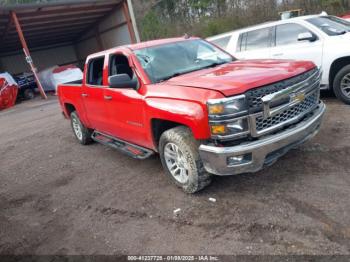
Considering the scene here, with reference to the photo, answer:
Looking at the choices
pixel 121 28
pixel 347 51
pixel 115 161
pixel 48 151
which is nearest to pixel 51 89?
→ pixel 121 28

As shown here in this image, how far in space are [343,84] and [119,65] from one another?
4.17m

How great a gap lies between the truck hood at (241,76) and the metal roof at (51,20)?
15.1 meters

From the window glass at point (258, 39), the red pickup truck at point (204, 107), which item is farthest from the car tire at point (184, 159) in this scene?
the window glass at point (258, 39)

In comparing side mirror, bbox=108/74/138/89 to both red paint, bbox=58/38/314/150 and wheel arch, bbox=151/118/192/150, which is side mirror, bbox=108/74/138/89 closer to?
red paint, bbox=58/38/314/150

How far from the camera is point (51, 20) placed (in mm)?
19859

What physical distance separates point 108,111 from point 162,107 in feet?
5.42

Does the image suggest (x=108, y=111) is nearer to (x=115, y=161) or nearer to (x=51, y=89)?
(x=115, y=161)

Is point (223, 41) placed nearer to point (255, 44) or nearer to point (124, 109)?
point (255, 44)

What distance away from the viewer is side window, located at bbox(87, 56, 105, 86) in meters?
5.86

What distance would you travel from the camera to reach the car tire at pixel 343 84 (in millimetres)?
6328

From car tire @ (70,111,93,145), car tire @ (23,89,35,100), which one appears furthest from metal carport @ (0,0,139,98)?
car tire @ (70,111,93,145)

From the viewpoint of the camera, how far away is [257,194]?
3.94 metres

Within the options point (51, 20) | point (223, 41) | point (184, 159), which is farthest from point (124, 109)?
point (51, 20)

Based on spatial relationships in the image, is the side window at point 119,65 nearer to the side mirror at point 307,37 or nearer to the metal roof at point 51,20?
the side mirror at point 307,37
